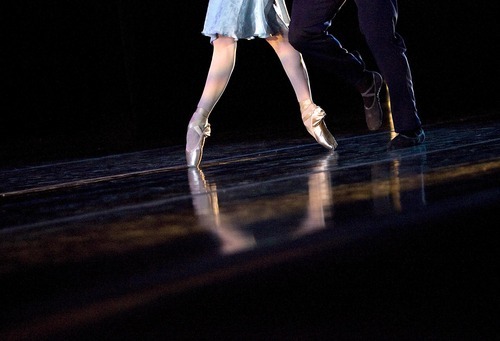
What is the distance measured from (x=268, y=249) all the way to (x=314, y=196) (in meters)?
0.47

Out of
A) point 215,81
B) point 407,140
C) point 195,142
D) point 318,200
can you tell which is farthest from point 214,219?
point 215,81

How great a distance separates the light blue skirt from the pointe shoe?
11.8 inches

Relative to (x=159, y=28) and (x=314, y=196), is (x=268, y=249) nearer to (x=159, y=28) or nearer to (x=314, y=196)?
(x=314, y=196)

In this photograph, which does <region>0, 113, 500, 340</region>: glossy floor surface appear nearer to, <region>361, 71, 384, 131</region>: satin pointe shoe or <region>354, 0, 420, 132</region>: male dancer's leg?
<region>354, 0, 420, 132</region>: male dancer's leg

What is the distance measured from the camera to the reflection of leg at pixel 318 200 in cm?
105

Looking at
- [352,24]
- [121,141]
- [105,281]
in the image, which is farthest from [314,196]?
[352,24]

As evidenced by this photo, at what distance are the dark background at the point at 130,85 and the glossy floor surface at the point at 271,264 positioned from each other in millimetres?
2385

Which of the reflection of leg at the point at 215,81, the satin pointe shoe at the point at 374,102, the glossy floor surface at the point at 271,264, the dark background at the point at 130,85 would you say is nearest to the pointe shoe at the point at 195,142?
the reflection of leg at the point at 215,81

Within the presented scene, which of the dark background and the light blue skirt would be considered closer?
the light blue skirt

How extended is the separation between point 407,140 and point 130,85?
8.16 ft

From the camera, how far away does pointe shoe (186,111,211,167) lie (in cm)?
256

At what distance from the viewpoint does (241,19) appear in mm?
2592

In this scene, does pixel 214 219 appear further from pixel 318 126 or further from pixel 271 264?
pixel 318 126

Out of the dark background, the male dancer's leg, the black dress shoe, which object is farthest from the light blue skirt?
the dark background
